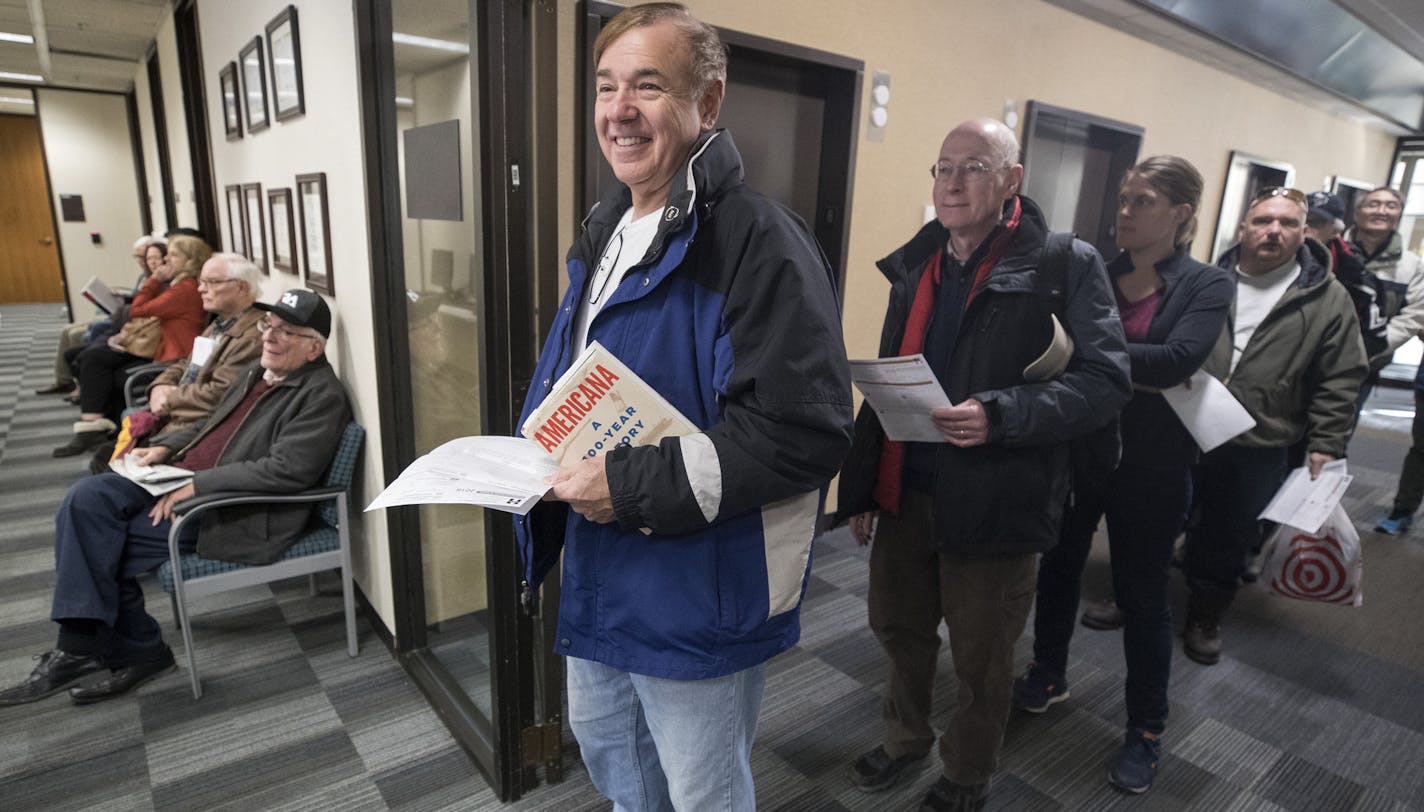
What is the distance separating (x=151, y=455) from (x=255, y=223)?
1458 millimetres

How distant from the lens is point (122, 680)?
84.5 inches

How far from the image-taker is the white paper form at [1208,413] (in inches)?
69.5

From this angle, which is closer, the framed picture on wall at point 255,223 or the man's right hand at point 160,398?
the man's right hand at point 160,398

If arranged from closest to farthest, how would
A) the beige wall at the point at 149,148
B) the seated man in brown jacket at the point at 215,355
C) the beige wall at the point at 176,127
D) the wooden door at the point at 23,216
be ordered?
the seated man in brown jacket at the point at 215,355, the beige wall at the point at 176,127, the beige wall at the point at 149,148, the wooden door at the point at 23,216

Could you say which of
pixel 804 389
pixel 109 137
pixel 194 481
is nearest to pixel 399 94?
pixel 194 481

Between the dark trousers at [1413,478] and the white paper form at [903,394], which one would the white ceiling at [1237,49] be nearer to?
the dark trousers at [1413,478]

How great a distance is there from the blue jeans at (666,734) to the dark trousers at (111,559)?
66.3 inches

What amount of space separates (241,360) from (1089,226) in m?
4.42

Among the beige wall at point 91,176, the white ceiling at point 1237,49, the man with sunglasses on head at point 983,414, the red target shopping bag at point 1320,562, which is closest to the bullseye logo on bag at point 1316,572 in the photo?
the red target shopping bag at point 1320,562

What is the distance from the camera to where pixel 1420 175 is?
7.56 m

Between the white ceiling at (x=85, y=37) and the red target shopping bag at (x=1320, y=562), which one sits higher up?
the white ceiling at (x=85, y=37)

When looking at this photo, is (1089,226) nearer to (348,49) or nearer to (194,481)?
(348,49)

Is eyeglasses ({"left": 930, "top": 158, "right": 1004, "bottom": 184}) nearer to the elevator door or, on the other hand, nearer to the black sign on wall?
the elevator door

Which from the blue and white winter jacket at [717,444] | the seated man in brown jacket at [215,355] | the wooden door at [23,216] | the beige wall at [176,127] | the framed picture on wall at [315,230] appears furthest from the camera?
the wooden door at [23,216]
